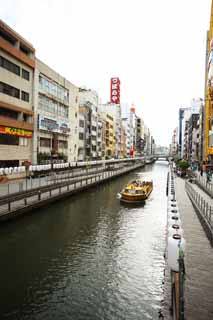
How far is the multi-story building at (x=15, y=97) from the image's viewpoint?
46125mm

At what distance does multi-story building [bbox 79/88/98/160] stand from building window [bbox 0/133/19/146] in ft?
147

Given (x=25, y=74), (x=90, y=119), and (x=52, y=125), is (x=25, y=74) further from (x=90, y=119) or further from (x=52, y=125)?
(x=90, y=119)

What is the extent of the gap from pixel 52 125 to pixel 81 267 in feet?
157

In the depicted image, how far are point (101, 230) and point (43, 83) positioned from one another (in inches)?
1627

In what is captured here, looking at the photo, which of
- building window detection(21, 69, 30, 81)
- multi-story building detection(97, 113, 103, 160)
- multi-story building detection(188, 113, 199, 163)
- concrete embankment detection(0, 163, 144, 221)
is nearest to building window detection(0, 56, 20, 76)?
building window detection(21, 69, 30, 81)

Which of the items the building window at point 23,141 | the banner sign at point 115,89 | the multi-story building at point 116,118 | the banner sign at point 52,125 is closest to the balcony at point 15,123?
the building window at point 23,141

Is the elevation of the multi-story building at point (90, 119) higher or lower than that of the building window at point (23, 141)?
higher

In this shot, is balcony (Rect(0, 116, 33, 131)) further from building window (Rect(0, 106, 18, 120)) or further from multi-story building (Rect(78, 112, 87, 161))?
multi-story building (Rect(78, 112, 87, 161))

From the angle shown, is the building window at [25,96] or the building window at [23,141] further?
the building window at [25,96]

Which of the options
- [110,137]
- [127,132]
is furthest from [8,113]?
[127,132]

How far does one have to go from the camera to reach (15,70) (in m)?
49.9

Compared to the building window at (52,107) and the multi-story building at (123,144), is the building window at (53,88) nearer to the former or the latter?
the building window at (52,107)

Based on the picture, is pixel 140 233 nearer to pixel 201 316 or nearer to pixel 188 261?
pixel 188 261

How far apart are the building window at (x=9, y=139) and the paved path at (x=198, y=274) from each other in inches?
1268
